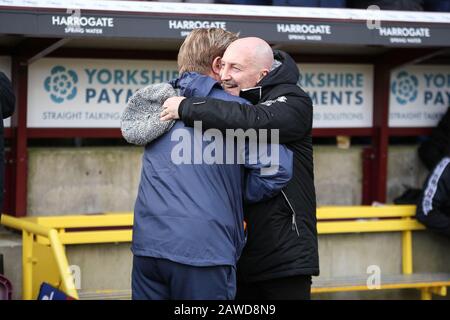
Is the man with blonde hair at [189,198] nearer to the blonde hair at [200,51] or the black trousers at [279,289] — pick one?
the blonde hair at [200,51]

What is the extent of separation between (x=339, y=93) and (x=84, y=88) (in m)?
2.13

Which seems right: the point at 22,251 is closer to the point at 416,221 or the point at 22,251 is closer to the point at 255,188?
the point at 255,188

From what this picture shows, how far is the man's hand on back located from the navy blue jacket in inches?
1.9

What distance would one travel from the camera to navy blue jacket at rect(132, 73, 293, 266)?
3.52 m

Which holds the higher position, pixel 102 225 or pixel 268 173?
pixel 268 173

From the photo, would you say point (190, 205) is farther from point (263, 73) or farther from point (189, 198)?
point (263, 73)

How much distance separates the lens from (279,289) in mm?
3969

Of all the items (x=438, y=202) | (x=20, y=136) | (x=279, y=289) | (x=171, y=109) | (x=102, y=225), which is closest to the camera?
(x=171, y=109)

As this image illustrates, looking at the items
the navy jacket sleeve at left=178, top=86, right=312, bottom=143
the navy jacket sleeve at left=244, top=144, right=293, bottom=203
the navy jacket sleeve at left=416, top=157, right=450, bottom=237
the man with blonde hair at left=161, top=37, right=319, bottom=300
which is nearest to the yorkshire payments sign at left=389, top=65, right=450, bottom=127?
the navy jacket sleeve at left=416, top=157, right=450, bottom=237

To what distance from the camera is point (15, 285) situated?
5.84m

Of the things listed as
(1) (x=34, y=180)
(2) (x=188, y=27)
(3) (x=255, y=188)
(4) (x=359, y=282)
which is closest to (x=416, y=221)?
(4) (x=359, y=282)

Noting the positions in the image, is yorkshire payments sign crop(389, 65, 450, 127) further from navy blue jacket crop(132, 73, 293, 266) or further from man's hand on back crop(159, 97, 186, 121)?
man's hand on back crop(159, 97, 186, 121)

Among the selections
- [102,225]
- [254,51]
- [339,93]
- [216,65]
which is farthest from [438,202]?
[216,65]

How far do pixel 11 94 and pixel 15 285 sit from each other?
1722 millimetres
